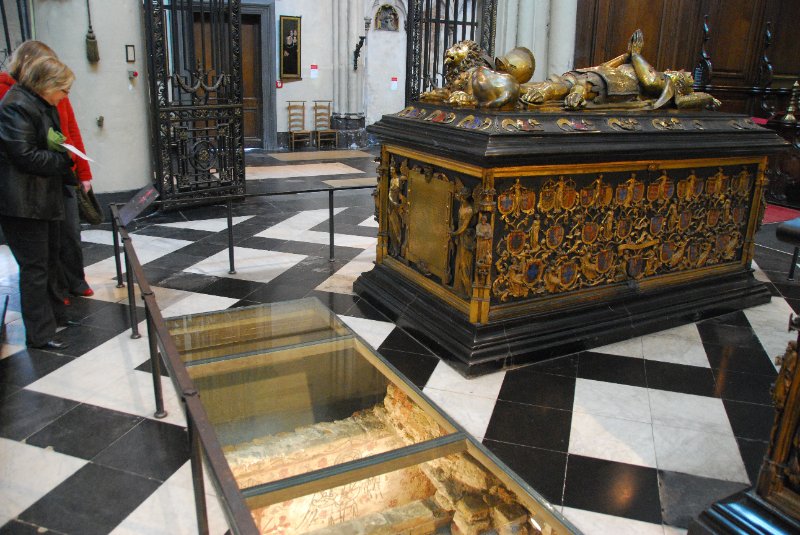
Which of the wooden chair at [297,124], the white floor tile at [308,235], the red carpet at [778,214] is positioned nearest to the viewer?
the white floor tile at [308,235]

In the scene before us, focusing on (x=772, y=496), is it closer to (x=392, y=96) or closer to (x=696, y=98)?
(x=696, y=98)

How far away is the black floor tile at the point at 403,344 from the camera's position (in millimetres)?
3406

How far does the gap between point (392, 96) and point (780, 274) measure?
370 inches

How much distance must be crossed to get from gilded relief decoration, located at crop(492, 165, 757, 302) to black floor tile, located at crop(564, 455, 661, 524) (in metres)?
→ 1.06

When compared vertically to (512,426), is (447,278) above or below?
above

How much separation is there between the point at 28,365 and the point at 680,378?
3118 millimetres

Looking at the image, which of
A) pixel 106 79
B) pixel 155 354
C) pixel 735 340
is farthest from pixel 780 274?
pixel 106 79

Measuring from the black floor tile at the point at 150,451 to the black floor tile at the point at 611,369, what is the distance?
1.84 metres

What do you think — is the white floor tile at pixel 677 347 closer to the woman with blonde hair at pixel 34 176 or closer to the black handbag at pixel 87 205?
the woman with blonde hair at pixel 34 176

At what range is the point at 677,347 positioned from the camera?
11.6ft

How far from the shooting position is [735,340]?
3.64m

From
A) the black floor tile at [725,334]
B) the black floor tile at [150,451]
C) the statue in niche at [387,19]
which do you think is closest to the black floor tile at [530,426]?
the black floor tile at [150,451]

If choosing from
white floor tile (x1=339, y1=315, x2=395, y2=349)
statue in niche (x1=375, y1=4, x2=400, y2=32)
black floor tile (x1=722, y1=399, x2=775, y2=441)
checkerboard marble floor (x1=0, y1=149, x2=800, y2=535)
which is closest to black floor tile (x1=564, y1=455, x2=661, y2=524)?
checkerboard marble floor (x1=0, y1=149, x2=800, y2=535)

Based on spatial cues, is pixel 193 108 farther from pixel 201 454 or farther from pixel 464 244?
pixel 201 454
